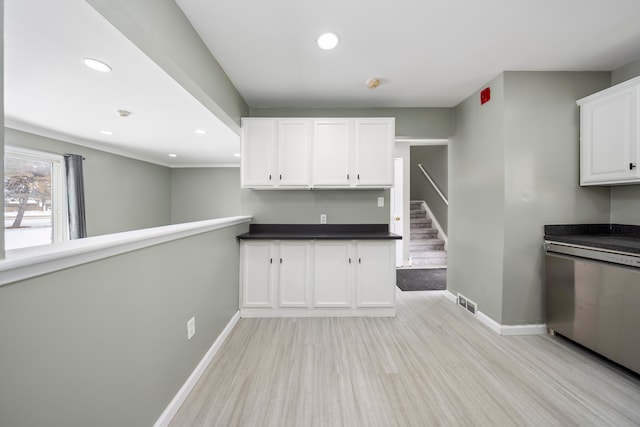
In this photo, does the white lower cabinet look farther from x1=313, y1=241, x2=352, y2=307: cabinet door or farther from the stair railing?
the stair railing

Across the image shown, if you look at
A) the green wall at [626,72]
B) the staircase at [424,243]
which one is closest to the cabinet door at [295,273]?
the staircase at [424,243]

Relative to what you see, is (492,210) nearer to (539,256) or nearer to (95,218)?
(539,256)

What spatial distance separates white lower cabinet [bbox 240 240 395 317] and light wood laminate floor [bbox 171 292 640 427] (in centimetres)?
29

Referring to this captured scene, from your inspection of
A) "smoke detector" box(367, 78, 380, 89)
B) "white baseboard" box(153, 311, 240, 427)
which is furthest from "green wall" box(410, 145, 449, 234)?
"white baseboard" box(153, 311, 240, 427)

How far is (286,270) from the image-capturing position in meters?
2.77

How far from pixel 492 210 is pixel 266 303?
257cm

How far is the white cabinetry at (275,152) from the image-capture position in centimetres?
282

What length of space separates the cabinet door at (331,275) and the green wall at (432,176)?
408 cm

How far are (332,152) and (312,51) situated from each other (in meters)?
1.03

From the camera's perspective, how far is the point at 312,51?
2.04m

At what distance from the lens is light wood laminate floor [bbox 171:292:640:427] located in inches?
58.0

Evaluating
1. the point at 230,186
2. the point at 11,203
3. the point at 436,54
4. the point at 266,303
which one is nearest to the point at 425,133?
the point at 436,54

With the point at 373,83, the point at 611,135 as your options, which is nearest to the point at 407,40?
the point at 373,83

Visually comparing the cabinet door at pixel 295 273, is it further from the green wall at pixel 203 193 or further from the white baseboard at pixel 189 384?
the green wall at pixel 203 193
